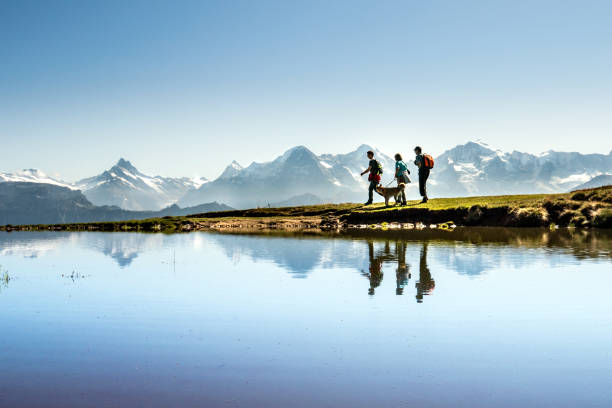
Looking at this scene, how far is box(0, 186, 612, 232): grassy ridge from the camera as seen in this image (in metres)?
49.1

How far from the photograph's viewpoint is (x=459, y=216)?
53031mm

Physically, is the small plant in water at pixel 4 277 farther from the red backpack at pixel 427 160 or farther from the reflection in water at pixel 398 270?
the red backpack at pixel 427 160

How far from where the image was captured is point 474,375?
28.8ft

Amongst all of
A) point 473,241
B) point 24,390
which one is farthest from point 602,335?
point 473,241

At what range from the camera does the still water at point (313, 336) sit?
26.8 feet

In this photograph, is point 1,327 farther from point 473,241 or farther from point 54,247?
point 473,241

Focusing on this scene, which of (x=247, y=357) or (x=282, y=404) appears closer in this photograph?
(x=282, y=404)

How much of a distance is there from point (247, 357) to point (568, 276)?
13.7 metres

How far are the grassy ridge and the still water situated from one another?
29.3 meters

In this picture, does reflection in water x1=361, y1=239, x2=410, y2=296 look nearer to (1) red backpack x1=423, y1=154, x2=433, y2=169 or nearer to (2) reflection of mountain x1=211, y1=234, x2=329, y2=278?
(2) reflection of mountain x1=211, y1=234, x2=329, y2=278

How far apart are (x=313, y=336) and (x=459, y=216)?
4464 centimetres

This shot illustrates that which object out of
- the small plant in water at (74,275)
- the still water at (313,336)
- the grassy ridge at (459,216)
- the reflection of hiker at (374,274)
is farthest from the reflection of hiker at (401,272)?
the grassy ridge at (459,216)

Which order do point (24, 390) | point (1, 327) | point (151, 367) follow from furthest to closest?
point (1, 327), point (151, 367), point (24, 390)

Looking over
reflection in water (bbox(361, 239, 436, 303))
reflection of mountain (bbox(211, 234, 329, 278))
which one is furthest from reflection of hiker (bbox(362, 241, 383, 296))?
reflection of mountain (bbox(211, 234, 329, 278))
